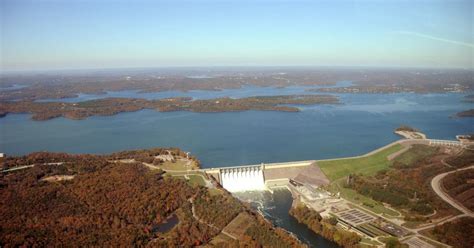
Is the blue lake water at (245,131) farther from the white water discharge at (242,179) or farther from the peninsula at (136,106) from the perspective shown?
the white water discharge at (242,179)

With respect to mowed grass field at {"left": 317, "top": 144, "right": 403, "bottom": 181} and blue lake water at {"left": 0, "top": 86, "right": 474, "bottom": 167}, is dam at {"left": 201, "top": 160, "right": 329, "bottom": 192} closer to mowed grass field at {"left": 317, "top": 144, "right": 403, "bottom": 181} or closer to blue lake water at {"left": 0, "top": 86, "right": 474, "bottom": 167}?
mowed grass field at {"left": 317, "top": 144, "right": 403, "bottom": 181}

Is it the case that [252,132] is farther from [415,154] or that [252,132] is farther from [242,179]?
[415,154]

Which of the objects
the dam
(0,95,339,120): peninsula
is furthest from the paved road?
(0,95,339,120): peninsula

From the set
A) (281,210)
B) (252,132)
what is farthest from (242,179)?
(252,132)

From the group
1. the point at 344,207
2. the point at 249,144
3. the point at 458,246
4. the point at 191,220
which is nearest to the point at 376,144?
the point at 249,144

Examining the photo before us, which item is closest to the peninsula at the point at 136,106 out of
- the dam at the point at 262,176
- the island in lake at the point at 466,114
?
the island in lake at the point at 466,114

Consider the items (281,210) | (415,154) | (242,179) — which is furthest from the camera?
(415,154)
